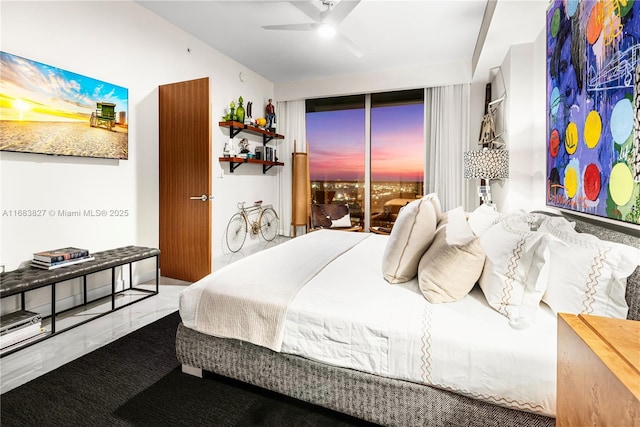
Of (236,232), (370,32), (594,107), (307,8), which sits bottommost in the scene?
(236,232)

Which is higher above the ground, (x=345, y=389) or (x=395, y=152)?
(x=395, y=152)

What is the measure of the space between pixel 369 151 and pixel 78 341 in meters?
4.62

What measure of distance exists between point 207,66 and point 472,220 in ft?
12.2

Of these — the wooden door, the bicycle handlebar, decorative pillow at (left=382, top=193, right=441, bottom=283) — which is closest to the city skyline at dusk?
the bicycle handlebar

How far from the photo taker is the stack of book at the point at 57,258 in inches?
91.4

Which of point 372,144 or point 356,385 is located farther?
point 372,144

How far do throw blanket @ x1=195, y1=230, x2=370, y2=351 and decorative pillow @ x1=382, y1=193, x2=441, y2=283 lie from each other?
0.44 metres

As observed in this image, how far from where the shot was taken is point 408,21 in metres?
3.50

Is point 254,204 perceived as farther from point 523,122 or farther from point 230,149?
point 523,122

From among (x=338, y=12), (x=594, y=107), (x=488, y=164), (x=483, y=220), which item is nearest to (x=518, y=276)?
(x=594, y=107)

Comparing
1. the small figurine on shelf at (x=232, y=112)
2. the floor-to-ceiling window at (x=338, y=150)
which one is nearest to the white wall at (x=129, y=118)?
the small figurine on shelf at (x=232, y=112)

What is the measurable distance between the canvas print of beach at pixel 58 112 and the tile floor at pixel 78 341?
138 centimetres

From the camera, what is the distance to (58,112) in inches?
99.0

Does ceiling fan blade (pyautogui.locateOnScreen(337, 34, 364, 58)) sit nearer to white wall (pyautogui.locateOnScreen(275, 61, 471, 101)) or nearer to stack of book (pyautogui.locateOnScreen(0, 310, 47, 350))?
white wall (pyautogui.locateOnScreen(275, 61, 471, 101))
